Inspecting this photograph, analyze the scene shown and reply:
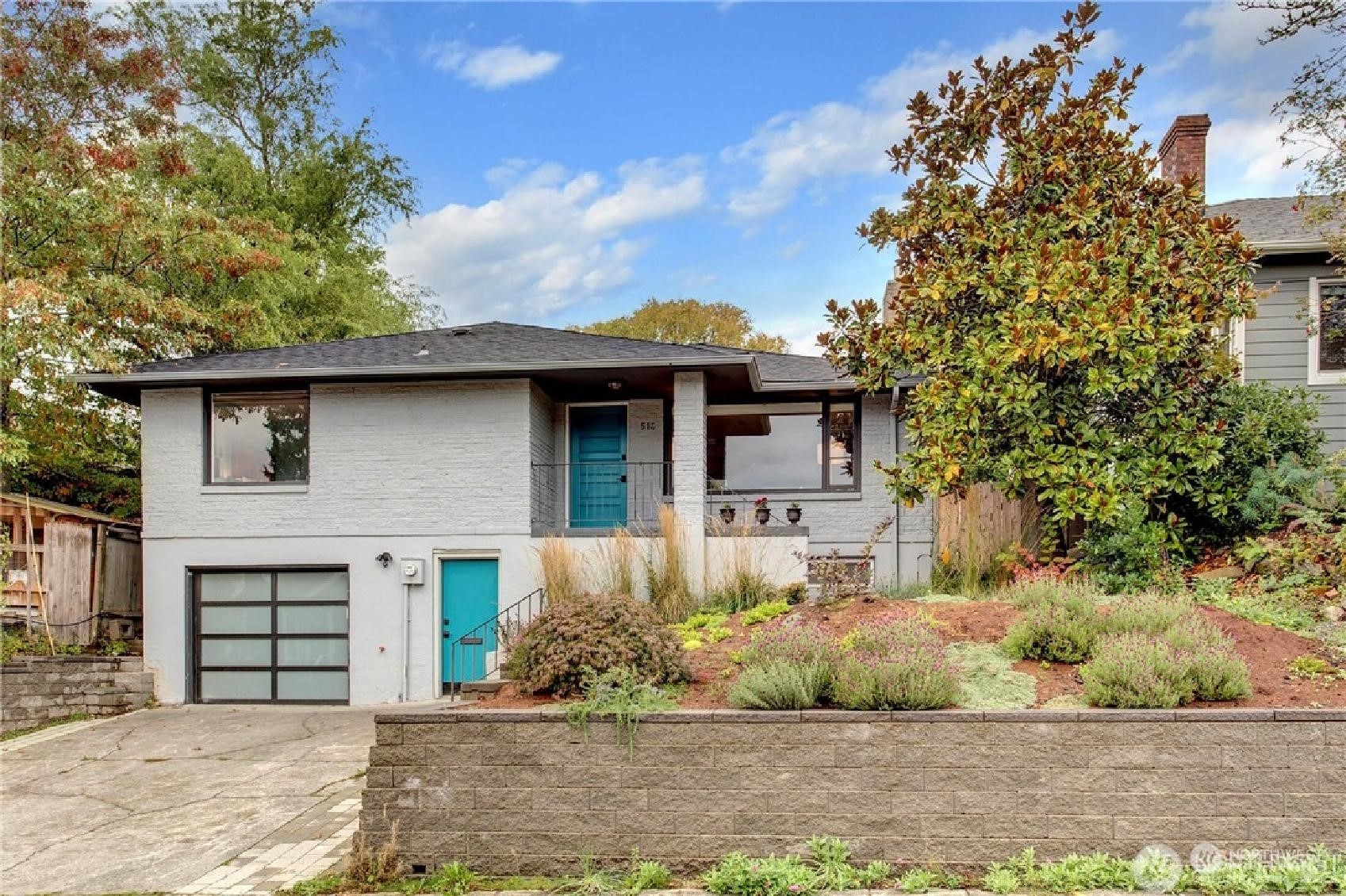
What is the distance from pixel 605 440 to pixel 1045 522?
643 cm

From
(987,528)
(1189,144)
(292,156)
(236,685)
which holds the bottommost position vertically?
(236,685)

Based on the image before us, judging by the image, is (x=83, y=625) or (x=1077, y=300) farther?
(x=83, y=625)

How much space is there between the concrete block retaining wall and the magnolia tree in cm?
1019

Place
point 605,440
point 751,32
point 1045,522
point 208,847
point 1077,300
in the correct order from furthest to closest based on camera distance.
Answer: point 605,440
point 751,32
point 1045,522
point 1077,300
point 208,847

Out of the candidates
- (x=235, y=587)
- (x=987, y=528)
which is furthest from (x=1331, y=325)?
(x=235, y=587)

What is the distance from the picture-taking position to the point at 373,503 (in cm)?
1246

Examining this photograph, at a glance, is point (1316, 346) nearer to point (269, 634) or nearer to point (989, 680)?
point (989, 680)

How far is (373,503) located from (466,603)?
1.86m

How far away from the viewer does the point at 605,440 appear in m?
13.9

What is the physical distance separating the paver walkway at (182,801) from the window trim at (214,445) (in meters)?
2.99

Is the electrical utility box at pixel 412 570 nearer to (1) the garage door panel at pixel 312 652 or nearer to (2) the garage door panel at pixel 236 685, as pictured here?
(1) the garage door panel at pixel 312 652

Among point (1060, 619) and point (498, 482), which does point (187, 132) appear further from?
point (1060, 619)

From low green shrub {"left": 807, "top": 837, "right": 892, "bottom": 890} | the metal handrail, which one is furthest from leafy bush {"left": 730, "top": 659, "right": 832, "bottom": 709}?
the metal handrail

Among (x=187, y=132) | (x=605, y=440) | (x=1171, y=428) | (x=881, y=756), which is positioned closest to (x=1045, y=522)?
(x=1171, y=428)
